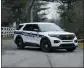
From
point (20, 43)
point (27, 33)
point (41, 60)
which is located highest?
point (27, 33)

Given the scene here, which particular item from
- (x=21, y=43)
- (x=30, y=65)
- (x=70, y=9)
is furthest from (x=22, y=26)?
(x=70, y=9)

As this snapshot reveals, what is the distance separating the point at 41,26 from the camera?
16.8 meters

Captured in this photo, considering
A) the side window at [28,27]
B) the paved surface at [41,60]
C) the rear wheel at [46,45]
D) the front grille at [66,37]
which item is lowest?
the paved surface at [41,60]

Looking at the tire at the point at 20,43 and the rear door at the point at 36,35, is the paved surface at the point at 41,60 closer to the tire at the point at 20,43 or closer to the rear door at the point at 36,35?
the rear door at the point at 36,35

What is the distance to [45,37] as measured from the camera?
1570 cm

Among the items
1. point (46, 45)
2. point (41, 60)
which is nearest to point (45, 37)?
point (46, 45)

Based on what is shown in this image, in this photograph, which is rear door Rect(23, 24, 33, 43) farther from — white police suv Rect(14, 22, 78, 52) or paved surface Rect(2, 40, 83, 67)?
paved surface Rect(2, 40, 83, 67)

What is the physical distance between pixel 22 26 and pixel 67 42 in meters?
3.52

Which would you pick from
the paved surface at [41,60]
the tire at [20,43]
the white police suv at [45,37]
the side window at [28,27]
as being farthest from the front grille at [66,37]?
the tire at [20,43]

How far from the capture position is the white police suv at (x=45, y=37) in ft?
50.9

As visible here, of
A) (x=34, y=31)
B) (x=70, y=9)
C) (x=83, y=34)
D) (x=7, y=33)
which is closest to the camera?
(x=34, y=31)

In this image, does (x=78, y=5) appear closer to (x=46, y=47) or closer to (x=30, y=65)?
(x=46, y=47)

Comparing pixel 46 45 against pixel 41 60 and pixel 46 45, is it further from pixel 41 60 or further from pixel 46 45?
pixel 41 60

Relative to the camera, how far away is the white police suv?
15500mm
